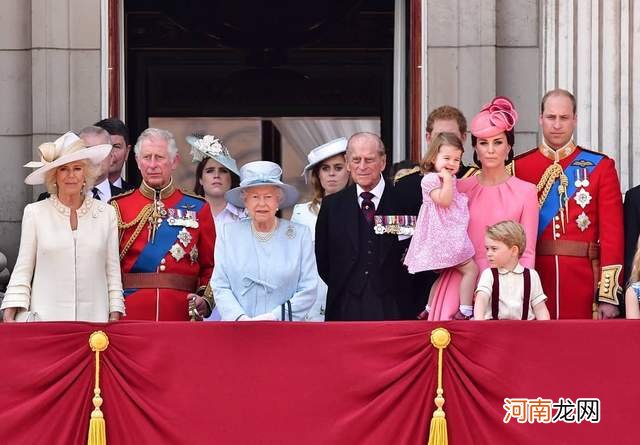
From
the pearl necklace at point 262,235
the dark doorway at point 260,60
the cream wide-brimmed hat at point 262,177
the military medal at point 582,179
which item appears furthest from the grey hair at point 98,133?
the dark doorway at point 260,60

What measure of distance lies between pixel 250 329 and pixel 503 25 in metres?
4.31

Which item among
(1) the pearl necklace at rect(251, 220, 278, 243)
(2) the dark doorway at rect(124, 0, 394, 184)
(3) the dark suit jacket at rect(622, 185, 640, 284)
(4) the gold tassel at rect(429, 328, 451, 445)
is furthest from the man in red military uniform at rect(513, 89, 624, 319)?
(2) the dark doorway at rect(124, 0, 394, 184)

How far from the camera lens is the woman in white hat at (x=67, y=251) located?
32.9 ft

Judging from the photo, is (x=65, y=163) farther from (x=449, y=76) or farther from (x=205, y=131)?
(x=205, y=131)

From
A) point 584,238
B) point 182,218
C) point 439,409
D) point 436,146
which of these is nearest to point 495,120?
point 436,146

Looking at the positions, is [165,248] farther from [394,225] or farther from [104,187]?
[394,225]

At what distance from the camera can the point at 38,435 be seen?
9.52 meters

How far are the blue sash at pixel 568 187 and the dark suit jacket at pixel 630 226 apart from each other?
288 mm

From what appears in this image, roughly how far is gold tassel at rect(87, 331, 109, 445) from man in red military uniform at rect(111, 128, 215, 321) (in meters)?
1.14

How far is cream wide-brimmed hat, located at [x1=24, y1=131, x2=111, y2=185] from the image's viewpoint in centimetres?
1014

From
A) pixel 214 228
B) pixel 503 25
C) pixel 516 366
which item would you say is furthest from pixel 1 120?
pixel 516 366

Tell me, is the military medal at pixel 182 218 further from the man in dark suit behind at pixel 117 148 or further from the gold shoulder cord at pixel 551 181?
the gold shoulder cord at pixel 551 181

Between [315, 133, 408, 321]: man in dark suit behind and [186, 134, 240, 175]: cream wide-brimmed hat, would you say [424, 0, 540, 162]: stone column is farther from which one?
[315, 133, 408, 321]: man in dark suit behind

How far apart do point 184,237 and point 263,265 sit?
0.80m
